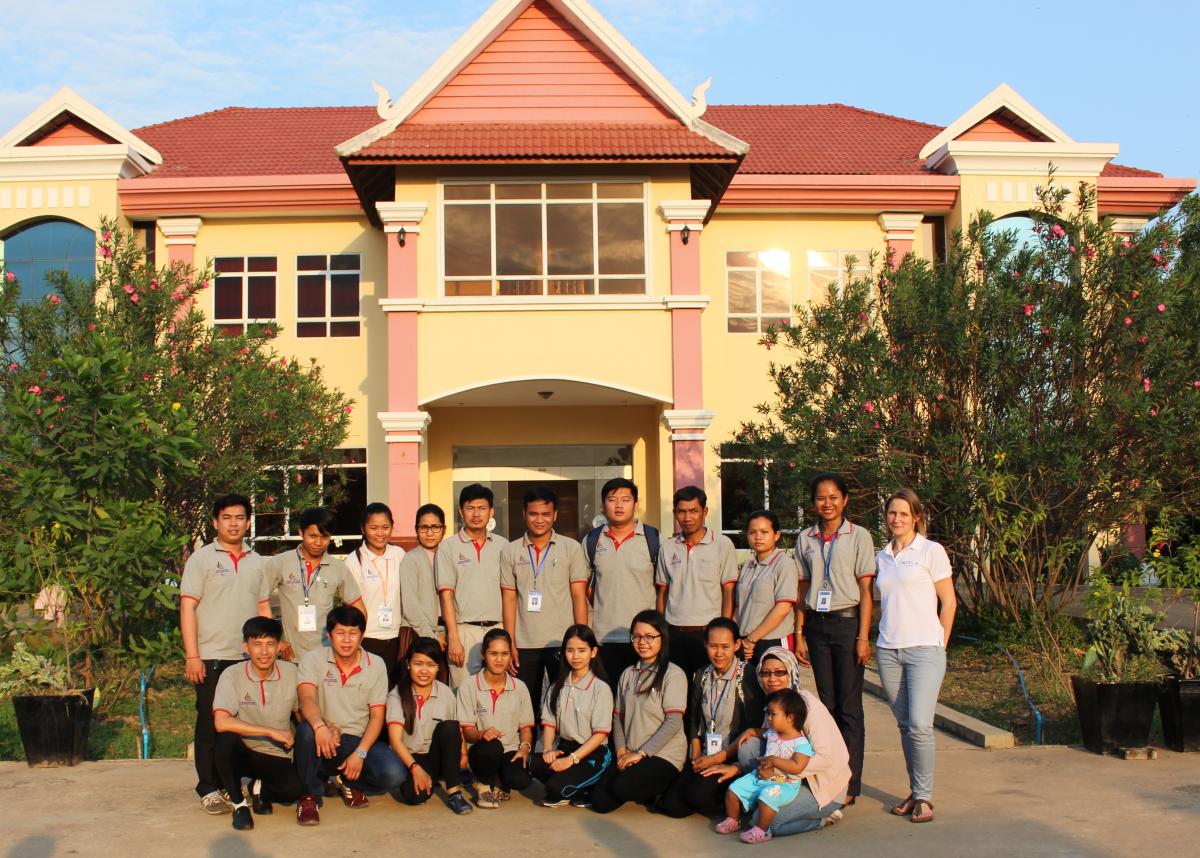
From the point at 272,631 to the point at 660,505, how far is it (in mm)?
10690

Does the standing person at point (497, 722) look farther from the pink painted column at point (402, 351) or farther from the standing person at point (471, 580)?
the pink painted column at point (402, 351)

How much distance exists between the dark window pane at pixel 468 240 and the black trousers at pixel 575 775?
381 inches

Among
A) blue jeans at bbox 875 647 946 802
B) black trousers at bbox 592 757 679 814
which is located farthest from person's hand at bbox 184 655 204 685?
blue jeans at bbox 875 647 946 802

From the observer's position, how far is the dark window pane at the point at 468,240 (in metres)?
15.7

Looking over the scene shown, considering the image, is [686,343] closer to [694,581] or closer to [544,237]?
[544,237]

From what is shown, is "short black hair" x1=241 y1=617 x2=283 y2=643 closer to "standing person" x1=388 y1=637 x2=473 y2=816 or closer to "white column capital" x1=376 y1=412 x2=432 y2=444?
"standing person" x1=388 y1=637 x2=473 y2=816

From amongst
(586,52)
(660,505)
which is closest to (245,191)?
(586,52)

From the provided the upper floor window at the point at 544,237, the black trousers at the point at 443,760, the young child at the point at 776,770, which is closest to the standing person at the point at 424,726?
the black trousers at the point at 443,760

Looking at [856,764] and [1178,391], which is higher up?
[1178,391]

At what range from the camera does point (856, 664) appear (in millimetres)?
6781

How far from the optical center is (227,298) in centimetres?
1811

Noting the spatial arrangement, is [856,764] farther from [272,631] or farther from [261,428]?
[261,428]

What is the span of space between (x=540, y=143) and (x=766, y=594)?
9665mm

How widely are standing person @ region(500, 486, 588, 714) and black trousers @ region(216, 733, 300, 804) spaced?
1541mm
